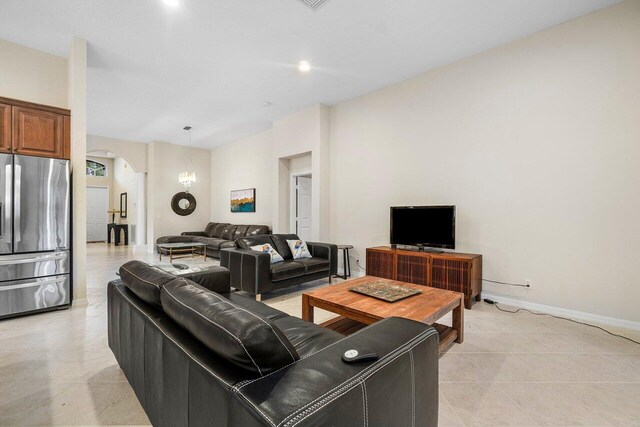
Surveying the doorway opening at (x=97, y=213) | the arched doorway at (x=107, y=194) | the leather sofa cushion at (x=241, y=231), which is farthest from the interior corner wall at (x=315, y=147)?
the doorway opening at (x=97, y=213)

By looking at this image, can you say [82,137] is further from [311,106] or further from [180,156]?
[180,156]

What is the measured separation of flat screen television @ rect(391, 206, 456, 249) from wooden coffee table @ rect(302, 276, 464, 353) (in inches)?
49.9

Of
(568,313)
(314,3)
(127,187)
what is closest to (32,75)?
(314,3)

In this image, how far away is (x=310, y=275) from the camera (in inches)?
164

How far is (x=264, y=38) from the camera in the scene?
3.37m

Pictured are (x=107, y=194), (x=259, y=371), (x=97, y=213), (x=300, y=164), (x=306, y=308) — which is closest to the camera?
(x=259, y=371)

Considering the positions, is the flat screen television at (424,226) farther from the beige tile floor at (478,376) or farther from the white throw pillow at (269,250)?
the white throw pillow at (269,250)

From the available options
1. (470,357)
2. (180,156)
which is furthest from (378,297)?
(180,156)

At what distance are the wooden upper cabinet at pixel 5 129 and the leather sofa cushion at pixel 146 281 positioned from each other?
8.22 ft

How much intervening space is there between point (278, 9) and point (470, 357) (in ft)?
12.0

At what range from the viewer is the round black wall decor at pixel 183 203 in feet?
27.3

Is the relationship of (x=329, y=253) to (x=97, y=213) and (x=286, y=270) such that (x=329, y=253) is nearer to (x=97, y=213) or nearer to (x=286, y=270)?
(x=286, y=270)

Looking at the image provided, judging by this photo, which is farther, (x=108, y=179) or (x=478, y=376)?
(x=108, y=179)

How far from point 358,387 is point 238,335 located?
1.31 ft
